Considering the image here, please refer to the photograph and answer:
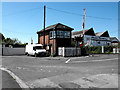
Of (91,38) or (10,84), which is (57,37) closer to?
(10,84)

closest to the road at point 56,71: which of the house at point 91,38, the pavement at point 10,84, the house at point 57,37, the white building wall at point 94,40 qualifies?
the pavement at point 10,84

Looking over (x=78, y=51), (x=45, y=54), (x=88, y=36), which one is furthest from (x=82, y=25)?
(x=88, y=36)

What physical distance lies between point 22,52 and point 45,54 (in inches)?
423

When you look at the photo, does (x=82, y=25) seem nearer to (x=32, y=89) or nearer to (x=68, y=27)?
(x=68, y=27)

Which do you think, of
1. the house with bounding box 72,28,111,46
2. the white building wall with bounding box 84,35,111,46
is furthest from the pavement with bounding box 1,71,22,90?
the white building wall with bounding box 84,35,111,46

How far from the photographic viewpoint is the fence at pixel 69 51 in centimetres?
2444

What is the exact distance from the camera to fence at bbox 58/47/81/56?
2444 cm

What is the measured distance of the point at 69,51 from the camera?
24.9 meters

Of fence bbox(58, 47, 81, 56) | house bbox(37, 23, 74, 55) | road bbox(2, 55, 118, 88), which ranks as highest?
house bbox(37, 23, 74, 55)

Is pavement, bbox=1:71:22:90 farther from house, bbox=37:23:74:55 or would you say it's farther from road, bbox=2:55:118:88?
house, bbox=37:23:74:55

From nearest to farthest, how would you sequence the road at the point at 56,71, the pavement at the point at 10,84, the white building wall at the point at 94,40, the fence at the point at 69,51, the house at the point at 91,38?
the pavement at the point at 10,84 → the road at the point at 56,71 → the fence at the point at 69,51 → the house at the point at 91,38 → the white building wall at the point at 94,40

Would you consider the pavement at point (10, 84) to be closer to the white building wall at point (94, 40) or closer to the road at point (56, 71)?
the road at point (56, 71)

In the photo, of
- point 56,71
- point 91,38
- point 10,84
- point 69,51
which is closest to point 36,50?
point 69,51

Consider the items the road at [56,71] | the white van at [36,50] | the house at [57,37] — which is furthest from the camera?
the house at [57,37]
